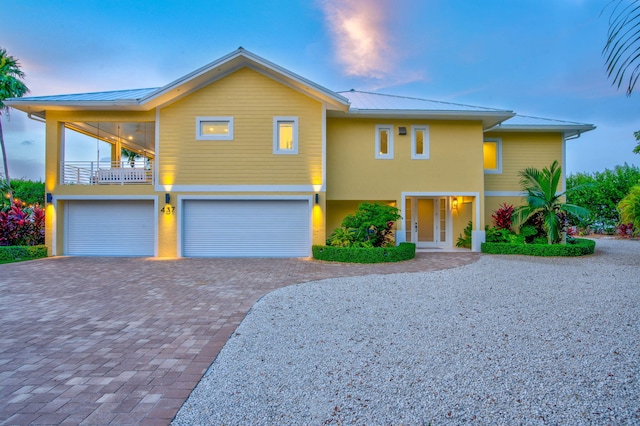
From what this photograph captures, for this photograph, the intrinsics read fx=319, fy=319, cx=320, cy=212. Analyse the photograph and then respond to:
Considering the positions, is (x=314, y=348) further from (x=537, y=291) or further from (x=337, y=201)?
(x=337, y=201)

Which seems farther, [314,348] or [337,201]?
[337,201]

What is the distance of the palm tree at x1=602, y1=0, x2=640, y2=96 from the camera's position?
1450mm

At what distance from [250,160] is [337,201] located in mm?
3921

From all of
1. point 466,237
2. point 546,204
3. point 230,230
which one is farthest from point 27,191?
point 546,204

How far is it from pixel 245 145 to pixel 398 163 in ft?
18.8

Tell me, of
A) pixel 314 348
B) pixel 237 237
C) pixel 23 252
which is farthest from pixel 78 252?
pixel 314 348

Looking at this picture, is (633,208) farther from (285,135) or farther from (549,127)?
(285,135)

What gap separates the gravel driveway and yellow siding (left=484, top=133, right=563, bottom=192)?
25.2ft

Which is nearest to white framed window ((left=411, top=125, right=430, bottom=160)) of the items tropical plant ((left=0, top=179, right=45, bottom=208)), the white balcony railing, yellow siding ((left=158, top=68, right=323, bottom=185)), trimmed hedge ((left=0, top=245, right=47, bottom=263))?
yellow siding ((left=158, top=68, right=323, bottom=185))

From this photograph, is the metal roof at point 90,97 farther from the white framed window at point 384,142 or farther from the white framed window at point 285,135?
the white framed window at point 384,142

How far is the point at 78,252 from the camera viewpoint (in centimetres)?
1162

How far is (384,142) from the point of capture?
12367 millimetres

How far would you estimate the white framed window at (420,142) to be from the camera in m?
12.3

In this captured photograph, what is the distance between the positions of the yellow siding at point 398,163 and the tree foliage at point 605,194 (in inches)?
395
